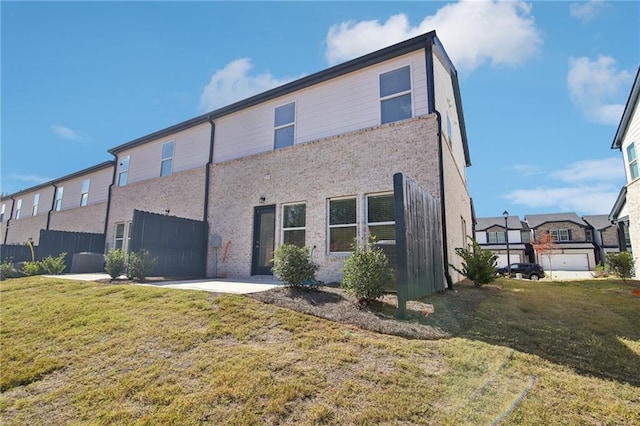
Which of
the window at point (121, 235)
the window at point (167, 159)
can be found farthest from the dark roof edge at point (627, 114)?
the window at point (121, 235)

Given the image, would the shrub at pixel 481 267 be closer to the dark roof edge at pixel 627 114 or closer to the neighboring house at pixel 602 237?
the dark roof edge at pixel 627 114

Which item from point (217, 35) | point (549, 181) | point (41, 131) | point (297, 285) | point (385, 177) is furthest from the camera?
point (549, 181)

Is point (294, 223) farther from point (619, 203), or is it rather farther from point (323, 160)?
point (619, 203)

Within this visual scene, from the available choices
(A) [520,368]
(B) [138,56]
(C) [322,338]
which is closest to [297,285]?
(C) [322,338]

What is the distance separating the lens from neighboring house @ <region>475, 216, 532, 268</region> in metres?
42.3

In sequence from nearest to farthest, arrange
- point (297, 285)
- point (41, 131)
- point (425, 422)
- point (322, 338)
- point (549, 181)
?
1. point (425, 422)
2. point (322, 338)
3. point (297, 285)
4. point (41, 131)
5. point (549, 181)

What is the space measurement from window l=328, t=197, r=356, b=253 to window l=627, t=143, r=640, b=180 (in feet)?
47.8

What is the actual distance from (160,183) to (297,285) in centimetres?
1111

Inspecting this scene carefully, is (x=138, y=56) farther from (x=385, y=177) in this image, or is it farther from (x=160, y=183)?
(x=385, y=177)

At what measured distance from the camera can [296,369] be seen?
335 cm

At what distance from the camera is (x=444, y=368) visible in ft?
11.3

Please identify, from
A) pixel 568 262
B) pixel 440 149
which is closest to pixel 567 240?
pixel 568 262

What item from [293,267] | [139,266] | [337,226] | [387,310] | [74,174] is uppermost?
[74,174]

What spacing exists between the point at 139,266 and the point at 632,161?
21.2 metres
